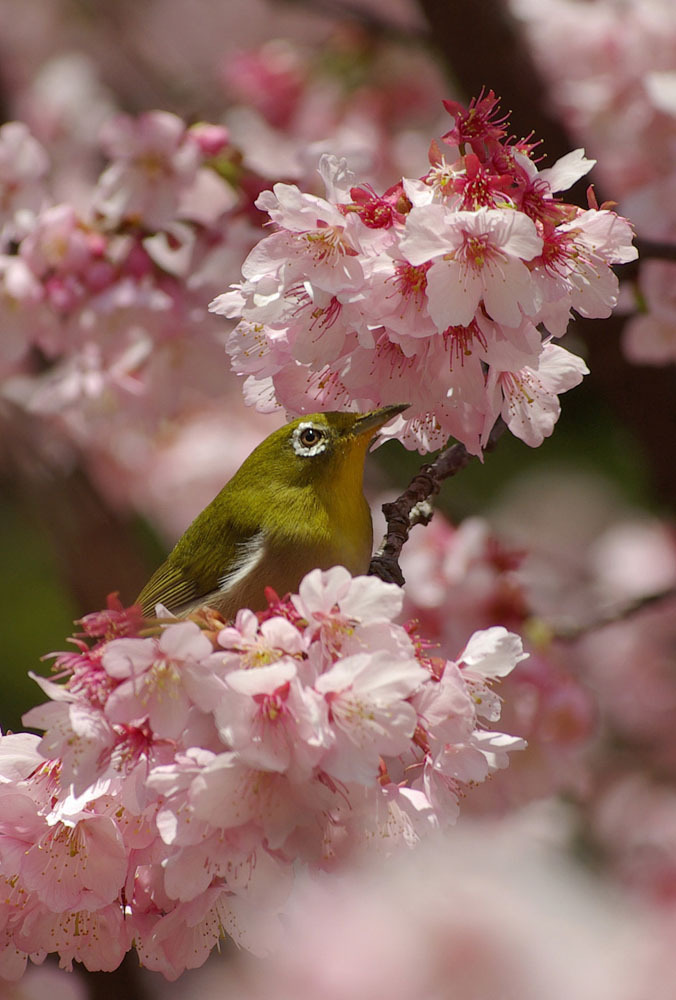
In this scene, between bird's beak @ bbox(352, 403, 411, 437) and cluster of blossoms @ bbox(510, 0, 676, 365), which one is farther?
cluster of blossoms @ bbox(510, 0, 676, 365)

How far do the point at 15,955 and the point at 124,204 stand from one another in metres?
1.13

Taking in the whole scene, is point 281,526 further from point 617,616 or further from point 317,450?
point 617,616

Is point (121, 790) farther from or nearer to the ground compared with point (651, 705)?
farther from the ground

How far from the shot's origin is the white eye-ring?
1389 mm

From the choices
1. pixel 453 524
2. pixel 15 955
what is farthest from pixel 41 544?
pixel 15 955

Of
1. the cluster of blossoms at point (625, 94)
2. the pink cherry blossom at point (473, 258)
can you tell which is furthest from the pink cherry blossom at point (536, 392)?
the cluster of blossoms at point (625, 94)

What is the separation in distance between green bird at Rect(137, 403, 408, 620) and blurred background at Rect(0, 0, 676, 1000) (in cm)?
40

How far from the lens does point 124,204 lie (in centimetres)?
174

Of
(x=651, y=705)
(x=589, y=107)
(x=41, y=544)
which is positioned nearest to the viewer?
(x=589, y=107)

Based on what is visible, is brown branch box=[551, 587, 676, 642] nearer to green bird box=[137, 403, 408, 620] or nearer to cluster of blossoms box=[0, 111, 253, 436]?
green bird box=[137, 403, 408, 620]

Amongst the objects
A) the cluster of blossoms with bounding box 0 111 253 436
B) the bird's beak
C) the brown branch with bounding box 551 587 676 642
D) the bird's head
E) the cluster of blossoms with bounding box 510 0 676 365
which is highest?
the cluster of blossoms with bounding box 0 111 253 436

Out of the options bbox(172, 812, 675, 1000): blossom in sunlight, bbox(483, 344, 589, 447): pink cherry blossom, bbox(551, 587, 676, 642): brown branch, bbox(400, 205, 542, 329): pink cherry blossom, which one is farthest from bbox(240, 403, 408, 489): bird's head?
bbox(172, 812, 675, 1000): blossom in sunlight

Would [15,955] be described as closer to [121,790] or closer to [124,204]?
[121,790]

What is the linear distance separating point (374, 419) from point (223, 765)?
49 centimetres
